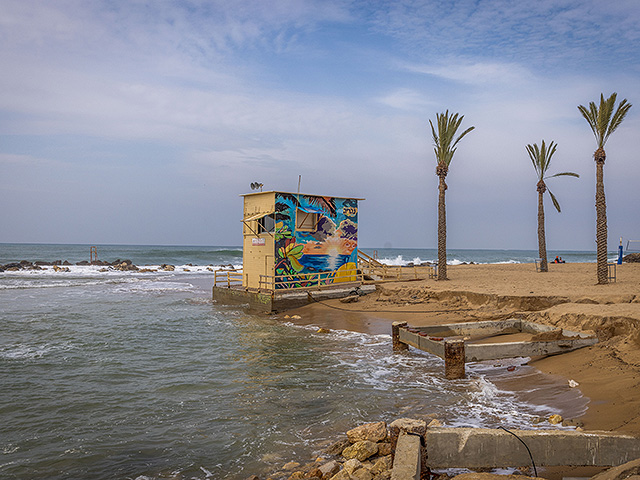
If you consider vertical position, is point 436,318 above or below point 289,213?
below

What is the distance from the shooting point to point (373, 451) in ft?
19.5

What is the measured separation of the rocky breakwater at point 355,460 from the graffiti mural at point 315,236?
15449 mm

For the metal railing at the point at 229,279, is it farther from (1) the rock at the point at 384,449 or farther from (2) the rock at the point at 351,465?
(2) the rock at the point at 351,465

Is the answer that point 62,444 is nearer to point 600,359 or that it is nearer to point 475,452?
point 475,452

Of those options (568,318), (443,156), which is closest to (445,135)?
(443,156)

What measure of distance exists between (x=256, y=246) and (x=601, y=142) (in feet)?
55.4

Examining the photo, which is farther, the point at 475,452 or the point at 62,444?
the point at 62,444

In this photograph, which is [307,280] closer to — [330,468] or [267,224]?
[267,224]

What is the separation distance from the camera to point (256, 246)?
22.7 metres

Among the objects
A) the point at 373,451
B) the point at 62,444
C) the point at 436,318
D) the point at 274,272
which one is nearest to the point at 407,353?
the point at 436,318

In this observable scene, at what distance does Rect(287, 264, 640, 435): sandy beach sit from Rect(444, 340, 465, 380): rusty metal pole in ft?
5.64

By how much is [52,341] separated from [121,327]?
2.84 m

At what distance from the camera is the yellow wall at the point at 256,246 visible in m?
21.6

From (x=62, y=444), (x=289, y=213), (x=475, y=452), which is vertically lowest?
(x=62, y=444)
